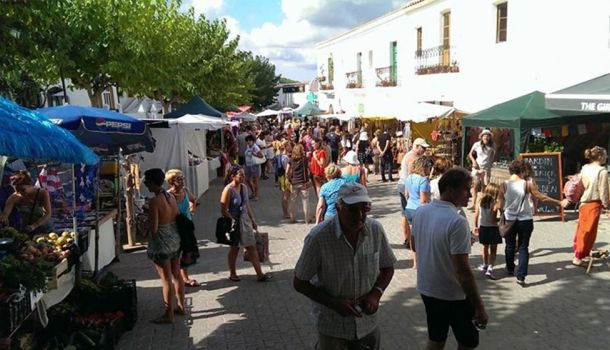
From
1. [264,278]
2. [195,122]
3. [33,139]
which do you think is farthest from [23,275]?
[195,122]

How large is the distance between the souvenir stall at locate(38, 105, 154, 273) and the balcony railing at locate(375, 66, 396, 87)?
19.8 m

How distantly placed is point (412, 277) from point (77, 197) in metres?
4.83

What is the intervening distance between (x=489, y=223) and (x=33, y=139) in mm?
5291

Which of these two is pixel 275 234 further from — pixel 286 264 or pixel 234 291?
pixel 234 291

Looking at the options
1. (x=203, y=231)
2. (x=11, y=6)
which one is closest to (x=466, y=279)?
(x=11, y=6)

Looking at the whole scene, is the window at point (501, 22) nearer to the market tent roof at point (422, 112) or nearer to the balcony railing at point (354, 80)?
the market tent roof at point (422, 112)

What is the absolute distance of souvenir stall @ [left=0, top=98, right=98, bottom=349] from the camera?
12.2ft

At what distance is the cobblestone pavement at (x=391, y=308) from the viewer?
17.1 ft

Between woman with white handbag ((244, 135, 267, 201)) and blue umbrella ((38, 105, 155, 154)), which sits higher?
blue umbrella ((38, 105, 155, 154))

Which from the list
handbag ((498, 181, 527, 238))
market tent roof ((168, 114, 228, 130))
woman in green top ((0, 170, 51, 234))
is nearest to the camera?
woman in green top ((0, 170, 51, 234))

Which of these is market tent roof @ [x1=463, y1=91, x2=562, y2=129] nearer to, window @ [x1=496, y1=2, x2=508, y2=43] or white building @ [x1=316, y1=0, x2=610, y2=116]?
white building @ [x1=316, y1=0, x2=610, y2=116]

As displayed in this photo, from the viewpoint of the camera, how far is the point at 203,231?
33.9 ft

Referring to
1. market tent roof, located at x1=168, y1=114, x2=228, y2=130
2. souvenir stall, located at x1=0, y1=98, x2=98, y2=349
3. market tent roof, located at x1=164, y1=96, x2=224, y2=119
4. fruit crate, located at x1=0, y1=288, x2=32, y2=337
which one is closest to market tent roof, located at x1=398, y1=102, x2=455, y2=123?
market tent roof, located at x1=164, y1=96, x2=224, y2=119

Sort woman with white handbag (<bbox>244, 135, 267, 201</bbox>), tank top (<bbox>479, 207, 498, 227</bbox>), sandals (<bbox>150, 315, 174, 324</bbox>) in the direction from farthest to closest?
1. woman with white handbag (<bbox>244, 135, 267, 201</bbox>)
2. tank top (<bbox>479, 207, 498, 227</bbox>)
3. sandals (<bbox>150, 315, 174, 324</bbox>)
